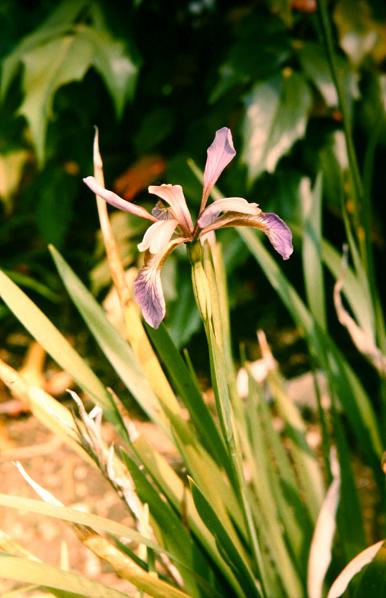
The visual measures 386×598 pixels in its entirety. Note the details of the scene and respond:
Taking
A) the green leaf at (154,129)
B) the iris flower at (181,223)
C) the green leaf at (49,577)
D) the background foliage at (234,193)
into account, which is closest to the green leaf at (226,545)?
the background foliage at (234,193)

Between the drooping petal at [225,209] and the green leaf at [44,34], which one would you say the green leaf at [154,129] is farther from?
the drooping petal at [225,209]

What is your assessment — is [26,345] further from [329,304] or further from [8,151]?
[329,304]

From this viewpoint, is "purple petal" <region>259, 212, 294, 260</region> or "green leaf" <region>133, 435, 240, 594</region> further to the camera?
"green leaf" <region>133, 435, 240, 594</region>

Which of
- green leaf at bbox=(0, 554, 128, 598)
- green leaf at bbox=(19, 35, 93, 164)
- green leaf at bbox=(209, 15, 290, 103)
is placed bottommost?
green leaf at bbox=(0, 554, 128, 598)

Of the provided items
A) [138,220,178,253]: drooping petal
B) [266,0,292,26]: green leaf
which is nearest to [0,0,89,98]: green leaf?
[266,0,292,26]: green leaf

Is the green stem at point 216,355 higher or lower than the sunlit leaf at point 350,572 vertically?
higher

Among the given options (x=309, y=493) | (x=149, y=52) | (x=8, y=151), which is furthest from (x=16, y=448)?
(x=149, y=52)

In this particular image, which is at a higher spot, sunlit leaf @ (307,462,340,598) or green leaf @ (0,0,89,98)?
green leaf @ (0,0,89,98)

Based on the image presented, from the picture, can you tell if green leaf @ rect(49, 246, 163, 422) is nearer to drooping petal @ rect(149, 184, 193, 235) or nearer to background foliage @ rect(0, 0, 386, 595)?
background foliage @ rect(0, 0, 386, 595)
